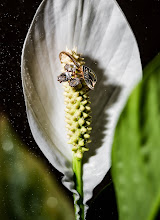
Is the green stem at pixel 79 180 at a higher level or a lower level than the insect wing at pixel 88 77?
lower

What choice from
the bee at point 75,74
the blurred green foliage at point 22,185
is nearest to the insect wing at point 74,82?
the bee at point 75,74

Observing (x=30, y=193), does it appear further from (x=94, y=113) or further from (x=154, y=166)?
(x=154, y=166)

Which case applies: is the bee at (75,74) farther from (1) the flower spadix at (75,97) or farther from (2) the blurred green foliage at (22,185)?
(2) the blurred green foliage at (22,185)

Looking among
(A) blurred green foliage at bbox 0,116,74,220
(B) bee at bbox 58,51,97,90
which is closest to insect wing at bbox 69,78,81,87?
(B) bee at bbox 58,51,97,90

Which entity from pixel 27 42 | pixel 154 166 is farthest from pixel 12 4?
pixel 154 166

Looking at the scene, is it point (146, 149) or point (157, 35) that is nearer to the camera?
point (146, 149)

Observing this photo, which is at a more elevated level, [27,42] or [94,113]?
[27,42]
